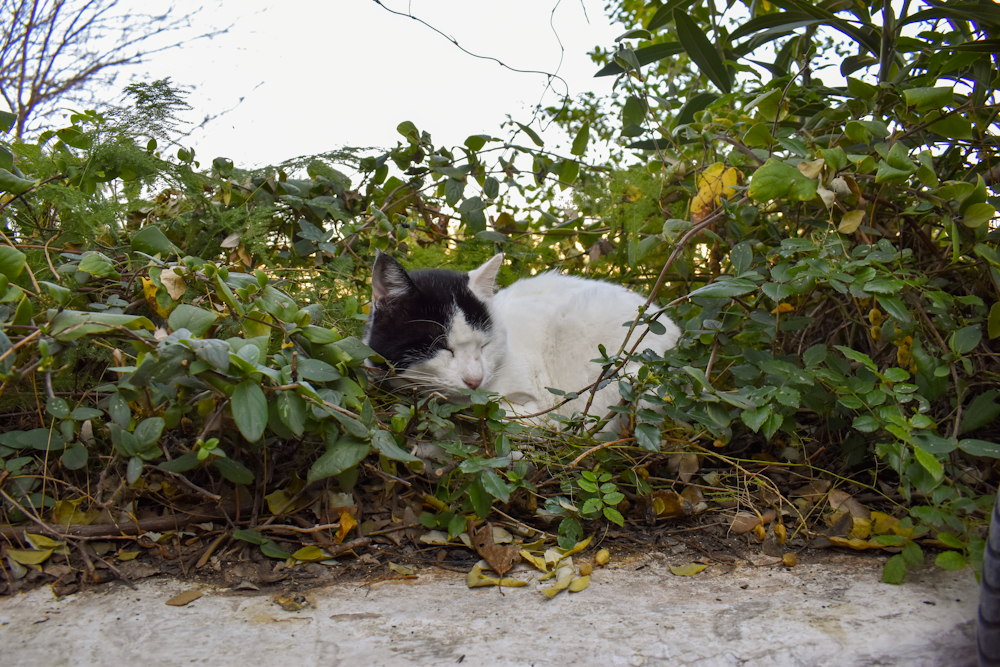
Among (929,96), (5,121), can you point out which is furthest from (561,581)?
(5,121)

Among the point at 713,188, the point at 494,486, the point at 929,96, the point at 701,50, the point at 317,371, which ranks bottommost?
the point at 494,486

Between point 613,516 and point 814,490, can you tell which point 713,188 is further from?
point 613,516

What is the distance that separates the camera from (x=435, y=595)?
4.10ft

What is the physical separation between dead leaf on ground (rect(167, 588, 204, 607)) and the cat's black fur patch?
803 millimetres

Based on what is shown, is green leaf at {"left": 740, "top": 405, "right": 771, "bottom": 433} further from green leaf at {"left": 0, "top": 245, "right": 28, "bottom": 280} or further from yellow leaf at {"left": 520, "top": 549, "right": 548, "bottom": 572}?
A: green leaf at {"left": 0, "top": 245, "right": 28, "bottom": 280}

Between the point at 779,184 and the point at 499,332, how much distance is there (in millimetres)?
979

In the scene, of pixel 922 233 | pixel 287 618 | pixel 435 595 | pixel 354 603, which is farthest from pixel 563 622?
pixel 922 233

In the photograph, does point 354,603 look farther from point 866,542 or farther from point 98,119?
point 98,119

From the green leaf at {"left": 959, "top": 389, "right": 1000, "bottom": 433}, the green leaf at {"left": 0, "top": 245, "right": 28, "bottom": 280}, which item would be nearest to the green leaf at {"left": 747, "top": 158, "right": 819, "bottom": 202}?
the green leaf at {"left": 959, "top": 389, "right": 1000, "bottom": 433}

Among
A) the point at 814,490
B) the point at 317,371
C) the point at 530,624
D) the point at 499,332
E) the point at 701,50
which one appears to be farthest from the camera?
the point at 701,50

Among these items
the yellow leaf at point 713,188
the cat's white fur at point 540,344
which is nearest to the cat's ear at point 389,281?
the cat's white fur at point 540,344

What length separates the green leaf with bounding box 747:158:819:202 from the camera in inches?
55.4

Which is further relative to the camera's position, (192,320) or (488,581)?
(488,581)

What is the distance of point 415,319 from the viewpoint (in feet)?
6.05
